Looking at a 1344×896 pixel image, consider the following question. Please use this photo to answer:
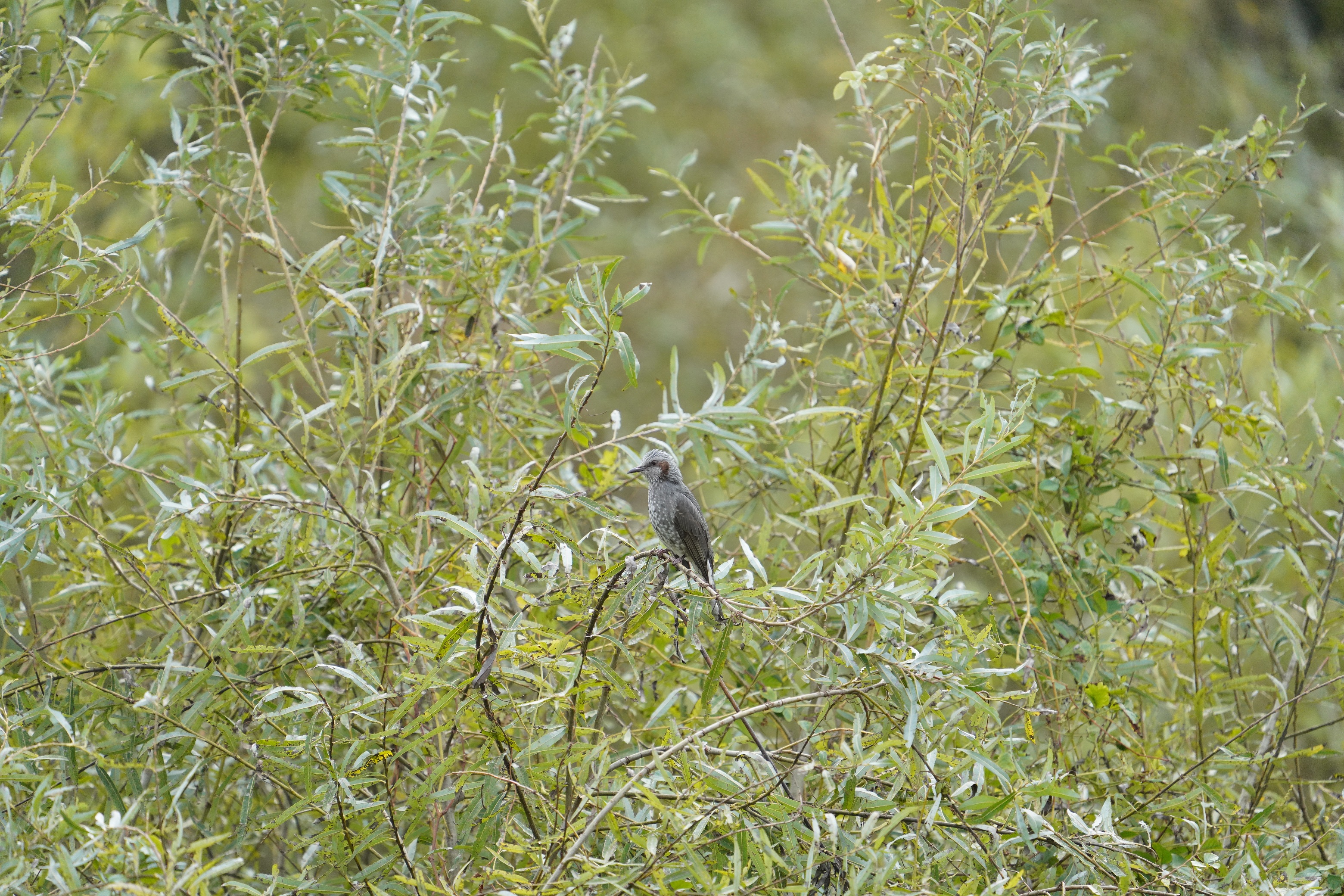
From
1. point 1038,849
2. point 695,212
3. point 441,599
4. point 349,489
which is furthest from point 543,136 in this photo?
point 1038,849

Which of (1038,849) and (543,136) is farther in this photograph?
(543,136)

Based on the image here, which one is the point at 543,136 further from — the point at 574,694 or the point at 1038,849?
the point at 1038,849

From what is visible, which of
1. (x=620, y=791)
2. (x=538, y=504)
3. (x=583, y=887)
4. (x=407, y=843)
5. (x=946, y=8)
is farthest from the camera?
(x=538, y=504)

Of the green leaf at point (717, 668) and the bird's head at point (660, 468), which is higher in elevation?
the green leaf at point (717, 668)

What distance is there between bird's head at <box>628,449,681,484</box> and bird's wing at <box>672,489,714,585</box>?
0.44 feet

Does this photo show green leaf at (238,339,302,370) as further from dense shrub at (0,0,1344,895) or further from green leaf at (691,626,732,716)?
green leaf at (691,626,732,716)

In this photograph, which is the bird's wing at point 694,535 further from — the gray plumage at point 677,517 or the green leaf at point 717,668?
the green leaf at point 717,668

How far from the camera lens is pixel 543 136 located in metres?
2.80

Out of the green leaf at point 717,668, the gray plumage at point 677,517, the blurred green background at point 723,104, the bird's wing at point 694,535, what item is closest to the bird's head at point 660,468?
the gray plumage at point 677,517

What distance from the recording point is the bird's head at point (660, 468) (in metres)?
2.58

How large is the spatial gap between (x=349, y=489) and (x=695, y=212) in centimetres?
105

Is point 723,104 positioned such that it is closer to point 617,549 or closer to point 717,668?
point 617,549

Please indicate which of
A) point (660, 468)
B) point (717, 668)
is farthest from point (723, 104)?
point (717, 668)

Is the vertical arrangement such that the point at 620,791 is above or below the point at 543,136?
below
